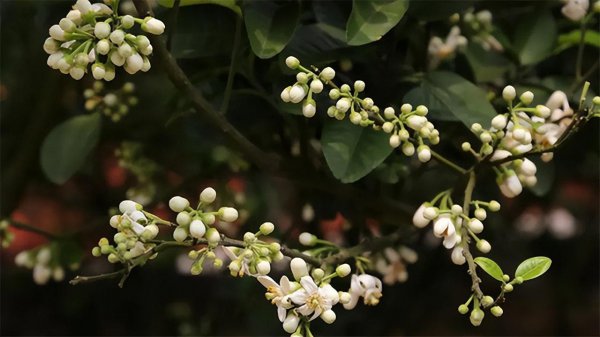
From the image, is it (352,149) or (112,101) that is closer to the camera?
(352,149)

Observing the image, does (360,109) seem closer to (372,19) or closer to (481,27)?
(372,19)

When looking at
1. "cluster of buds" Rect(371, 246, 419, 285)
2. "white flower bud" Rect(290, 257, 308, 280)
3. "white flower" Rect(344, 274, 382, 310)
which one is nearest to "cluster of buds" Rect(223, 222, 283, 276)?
"white flower bud" Rect(290, 257, 308, 280)

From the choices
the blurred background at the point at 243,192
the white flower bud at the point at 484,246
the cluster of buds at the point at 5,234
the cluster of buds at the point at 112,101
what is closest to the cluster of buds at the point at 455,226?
the white flower bud at the point at 484,246

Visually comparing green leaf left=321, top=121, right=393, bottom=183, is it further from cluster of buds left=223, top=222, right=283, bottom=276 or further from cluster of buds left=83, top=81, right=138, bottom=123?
cluster of buds left=83, top=81, right=138, bottom=123

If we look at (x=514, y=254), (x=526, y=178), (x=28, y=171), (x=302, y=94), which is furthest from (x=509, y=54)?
(x=514, y=254)

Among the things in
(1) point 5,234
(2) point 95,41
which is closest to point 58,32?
(2) point 95,41

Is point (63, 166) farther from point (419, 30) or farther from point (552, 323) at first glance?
point (552, 323)
